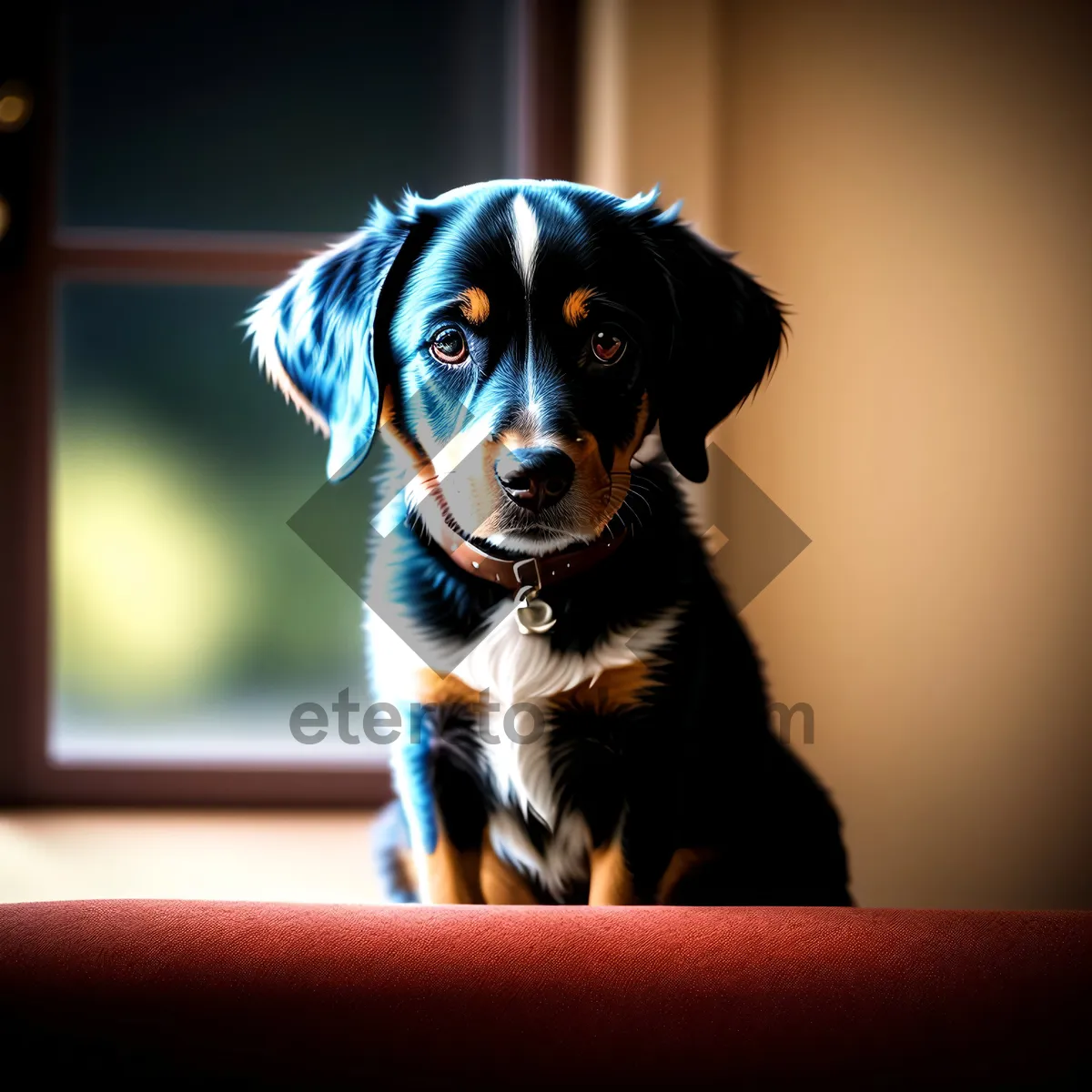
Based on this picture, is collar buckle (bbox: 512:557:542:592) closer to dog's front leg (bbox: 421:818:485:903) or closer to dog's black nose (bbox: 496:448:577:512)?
dog's black nose (bbox: 496:448:577:512)

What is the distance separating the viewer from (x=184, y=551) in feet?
5.41

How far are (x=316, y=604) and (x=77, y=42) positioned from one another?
3.52ft

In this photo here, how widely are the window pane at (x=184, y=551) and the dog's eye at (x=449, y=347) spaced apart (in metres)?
0.87

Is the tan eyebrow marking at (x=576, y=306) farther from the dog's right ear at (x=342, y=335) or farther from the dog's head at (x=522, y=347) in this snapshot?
the dog's right ear at (x=342, y=335)

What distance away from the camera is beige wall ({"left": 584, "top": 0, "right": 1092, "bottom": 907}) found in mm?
1434

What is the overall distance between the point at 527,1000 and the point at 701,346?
0.61 m

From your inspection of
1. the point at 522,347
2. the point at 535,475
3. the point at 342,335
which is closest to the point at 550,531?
the point at 535,475

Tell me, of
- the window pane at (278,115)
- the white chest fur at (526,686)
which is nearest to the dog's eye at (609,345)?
the white chest fur at (526,686)

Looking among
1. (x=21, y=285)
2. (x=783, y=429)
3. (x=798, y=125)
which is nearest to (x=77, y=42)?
(x=21, y=285)

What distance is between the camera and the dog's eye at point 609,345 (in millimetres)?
834

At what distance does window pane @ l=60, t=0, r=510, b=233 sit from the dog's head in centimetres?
83

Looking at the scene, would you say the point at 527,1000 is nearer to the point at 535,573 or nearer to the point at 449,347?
the point at 535,573

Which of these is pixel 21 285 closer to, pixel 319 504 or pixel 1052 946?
pixel 319 504

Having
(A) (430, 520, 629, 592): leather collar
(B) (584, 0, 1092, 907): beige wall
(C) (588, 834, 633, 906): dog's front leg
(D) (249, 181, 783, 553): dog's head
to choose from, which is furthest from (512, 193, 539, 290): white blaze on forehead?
(B) (584, 0, 1092, 907): beige wall
